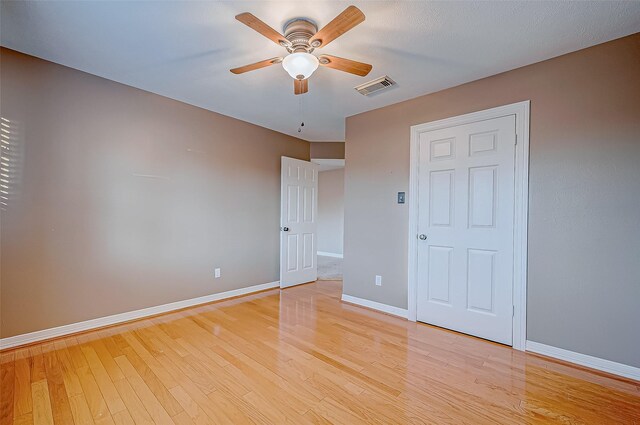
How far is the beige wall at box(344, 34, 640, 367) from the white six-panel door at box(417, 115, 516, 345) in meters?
0.19

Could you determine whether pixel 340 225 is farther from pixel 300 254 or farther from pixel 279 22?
pixel 279 22

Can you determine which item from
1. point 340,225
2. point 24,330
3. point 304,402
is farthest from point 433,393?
point 340,225

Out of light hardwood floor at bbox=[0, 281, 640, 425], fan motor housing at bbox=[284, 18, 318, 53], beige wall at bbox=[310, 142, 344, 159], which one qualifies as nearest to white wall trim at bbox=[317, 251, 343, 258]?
beige wall at bbox=[310, 142, 344, 159]

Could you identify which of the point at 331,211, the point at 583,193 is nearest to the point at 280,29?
the point at 583,193

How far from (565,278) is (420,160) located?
5.35 ft

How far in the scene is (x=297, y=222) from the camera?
4.54 m

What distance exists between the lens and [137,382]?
6.19 ft

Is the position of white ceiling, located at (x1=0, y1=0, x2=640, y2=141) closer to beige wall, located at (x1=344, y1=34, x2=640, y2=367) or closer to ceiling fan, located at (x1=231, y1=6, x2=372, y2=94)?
ceiling fan, located at (x1=231, y1=6, x2=372, y2=94)

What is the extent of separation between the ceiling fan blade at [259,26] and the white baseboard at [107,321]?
118 inches

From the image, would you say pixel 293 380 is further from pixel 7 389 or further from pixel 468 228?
pixel 468 228

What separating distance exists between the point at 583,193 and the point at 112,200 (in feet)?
13.9

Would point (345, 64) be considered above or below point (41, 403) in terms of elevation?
above

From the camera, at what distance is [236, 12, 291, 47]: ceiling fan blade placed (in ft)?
4.80

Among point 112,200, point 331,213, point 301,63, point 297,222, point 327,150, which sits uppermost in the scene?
point 327,150
